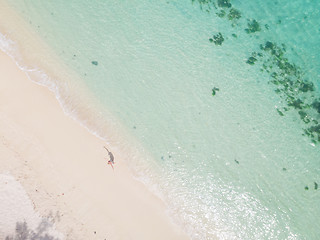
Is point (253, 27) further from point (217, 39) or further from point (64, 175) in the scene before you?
point (64, 175)

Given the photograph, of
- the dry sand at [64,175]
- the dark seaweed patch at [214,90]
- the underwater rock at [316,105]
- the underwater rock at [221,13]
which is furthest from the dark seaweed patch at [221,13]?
the dry sand at [64,175]

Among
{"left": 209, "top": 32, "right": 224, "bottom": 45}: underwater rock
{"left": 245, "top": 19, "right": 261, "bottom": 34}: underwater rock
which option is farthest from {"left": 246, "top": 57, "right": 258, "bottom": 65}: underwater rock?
{"left": 209, "top": 32, "right": 224, "bottom": 45}: underwater rock

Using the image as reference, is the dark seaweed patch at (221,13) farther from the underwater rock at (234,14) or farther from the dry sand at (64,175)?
the dry sand at (64,175)

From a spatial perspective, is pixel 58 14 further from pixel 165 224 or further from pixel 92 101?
pixel 165 224

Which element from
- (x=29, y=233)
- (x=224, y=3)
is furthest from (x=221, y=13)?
(x=29, y=233)

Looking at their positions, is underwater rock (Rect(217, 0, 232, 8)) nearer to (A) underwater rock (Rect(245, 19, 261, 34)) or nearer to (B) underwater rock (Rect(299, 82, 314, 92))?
(A) underwater rock (Rect(245, 19, 261, 34))

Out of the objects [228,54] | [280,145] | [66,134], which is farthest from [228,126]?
[66,134]

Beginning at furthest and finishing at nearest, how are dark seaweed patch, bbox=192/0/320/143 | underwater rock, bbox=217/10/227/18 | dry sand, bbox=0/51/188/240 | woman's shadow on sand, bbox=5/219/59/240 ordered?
underwater rock, bbox=217/10/227/18
dark seaweed patch, bbox=192/0/320/143
dry sand, bbox=0/51/188/240
woman's shadow on sand, bbox=5/219/59/240
